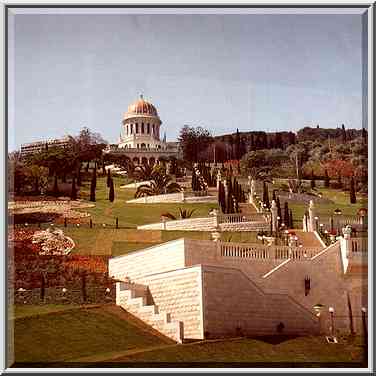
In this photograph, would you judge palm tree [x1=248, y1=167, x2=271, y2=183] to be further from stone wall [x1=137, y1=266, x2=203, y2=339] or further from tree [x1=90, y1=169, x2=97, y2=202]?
tree [x1=90, y1=169, x2=97, y2=202]

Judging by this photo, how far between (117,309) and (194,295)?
46.6 inches

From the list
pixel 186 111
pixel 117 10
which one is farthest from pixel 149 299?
pixel 117 10

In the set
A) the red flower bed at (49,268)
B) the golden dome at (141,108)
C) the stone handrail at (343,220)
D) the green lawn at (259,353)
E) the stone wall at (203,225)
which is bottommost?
the green lawn at (259,353)

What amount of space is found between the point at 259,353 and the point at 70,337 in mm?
2742

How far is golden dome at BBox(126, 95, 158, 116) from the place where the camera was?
42.7ft

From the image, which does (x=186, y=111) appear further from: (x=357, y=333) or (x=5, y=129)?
(x=357, y=333)

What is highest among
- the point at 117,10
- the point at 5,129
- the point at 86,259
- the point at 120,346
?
the point at 117,10

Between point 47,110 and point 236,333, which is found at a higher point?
point 47,110

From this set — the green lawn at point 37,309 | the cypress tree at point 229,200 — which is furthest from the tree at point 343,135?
the green lawn at point 37,309

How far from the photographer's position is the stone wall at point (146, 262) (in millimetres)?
13094

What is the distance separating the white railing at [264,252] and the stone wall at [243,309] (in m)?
0.32

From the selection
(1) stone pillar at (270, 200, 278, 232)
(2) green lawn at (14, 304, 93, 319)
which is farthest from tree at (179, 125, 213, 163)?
(2) green lawn at (14, 304, 93, 319)

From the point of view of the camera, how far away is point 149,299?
43.0ft

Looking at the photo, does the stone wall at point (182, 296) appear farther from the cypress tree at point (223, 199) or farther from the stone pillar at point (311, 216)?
the stone pillar at point (311, 216)
